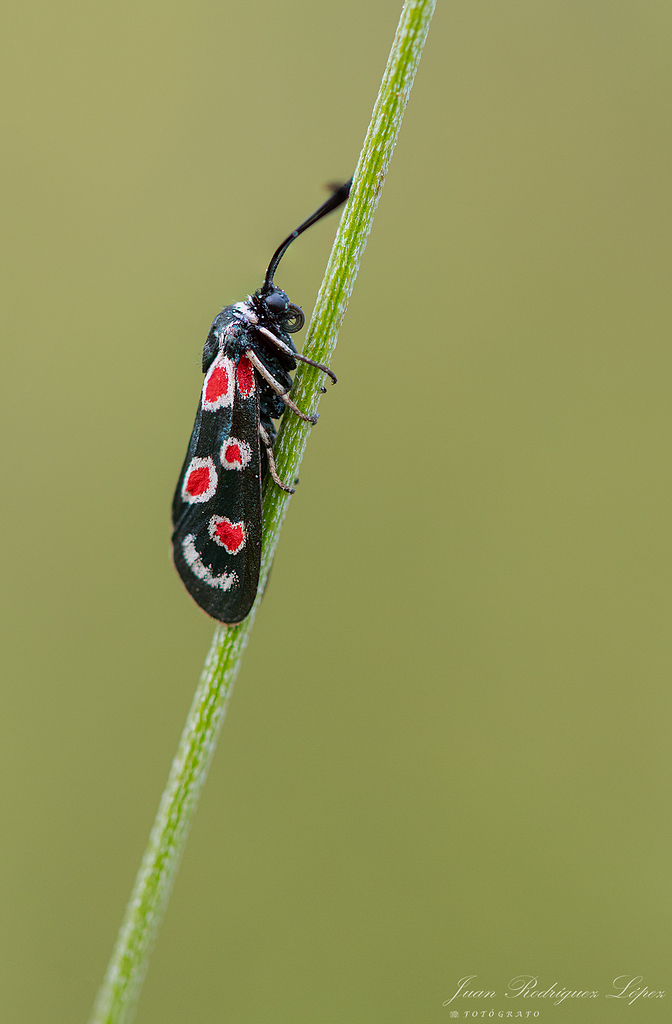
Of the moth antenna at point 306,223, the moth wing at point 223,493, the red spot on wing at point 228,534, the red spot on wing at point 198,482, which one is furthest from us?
the red spot on wing at point 198,482

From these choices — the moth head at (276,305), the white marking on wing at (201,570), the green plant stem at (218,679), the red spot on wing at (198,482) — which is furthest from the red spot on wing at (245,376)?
the green plant stem at (218,679)

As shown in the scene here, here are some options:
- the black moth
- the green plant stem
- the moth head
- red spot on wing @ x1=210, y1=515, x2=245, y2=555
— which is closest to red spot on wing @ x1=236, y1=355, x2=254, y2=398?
the black moth

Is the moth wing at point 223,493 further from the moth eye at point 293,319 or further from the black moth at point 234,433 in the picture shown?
the moth eye at point 293,319

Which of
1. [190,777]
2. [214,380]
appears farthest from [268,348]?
[190,777]

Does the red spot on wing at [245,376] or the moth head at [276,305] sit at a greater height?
the moth head at [276,305]

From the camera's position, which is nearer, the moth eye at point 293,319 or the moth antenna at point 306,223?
the moth antenna at point 306,223

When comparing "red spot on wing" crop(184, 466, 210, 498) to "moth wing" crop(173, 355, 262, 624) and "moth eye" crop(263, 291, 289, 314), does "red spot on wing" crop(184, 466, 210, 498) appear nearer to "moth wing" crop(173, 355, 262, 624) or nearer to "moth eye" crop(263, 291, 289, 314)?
"moth wing" crop(173, 355, 262, 624)

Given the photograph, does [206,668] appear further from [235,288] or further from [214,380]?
[235,288]
